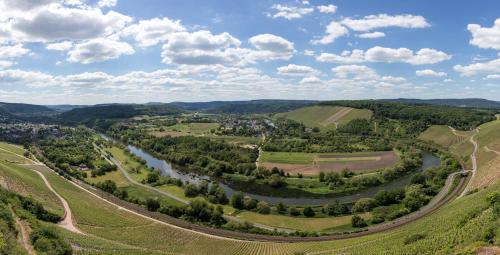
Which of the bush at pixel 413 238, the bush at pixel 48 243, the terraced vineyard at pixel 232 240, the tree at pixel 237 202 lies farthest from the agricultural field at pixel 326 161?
the bush at pixel 48 243

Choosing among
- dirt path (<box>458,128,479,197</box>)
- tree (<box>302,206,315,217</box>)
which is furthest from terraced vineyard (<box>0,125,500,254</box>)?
dirt path (<box>458,128,479,197</box>)

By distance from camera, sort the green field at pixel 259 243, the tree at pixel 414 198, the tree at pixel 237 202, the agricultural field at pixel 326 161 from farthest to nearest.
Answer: the agricultural field at pixel 326 161, the tree at pixel 237 202, the tree at pixel 414 198, the green field at pixel 259 243

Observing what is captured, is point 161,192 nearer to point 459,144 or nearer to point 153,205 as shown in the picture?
point 153,205

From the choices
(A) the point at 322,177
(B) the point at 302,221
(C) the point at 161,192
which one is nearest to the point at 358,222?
(B) the point at 302,221

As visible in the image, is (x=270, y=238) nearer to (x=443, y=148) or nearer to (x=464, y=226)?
(x=464, y=226)

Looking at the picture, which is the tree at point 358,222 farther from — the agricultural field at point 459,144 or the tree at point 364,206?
the agricultural field at point 459,144

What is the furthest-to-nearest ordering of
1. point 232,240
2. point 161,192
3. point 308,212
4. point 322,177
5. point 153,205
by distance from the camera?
point 322,177
point 161,192
point 153,205
point 308,212
point 232,240

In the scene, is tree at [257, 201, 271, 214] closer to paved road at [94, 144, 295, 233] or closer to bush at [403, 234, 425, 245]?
paved road at [94, 144, 295, 233]

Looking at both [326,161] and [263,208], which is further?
[326,161]
